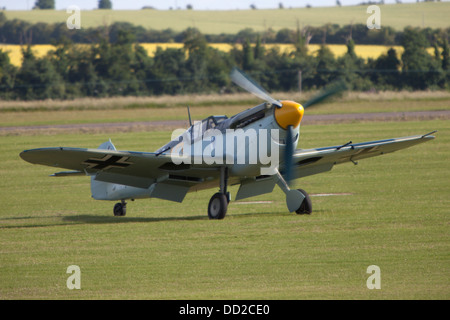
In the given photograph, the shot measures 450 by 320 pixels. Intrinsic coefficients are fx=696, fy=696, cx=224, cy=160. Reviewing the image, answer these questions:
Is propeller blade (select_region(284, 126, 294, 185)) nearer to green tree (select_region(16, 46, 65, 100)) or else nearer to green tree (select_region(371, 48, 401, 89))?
green tree (select_region(371, 48, 401, 89))

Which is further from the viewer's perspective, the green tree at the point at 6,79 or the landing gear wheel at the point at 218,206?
the green tree at the point at 6,79

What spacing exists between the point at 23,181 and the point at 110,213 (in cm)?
656

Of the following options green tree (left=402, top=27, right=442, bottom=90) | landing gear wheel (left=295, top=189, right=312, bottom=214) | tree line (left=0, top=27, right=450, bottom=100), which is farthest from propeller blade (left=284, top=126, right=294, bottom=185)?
green tree (left=402, top=27, right=442, bottom=90)

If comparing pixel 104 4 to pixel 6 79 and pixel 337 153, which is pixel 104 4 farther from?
pixel 337 153

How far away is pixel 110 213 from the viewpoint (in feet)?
50.8

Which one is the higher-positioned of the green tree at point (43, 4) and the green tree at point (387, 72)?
the green tree at point (43, 4)

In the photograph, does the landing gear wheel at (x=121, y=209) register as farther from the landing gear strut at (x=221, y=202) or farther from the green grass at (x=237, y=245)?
the landing gear strut at (x=221, y=202)

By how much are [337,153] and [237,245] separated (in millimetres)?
4020

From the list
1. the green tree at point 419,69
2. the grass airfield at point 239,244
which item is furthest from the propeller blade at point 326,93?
the green tree at point 419,69

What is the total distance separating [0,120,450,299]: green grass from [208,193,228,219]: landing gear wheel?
0.70 ft

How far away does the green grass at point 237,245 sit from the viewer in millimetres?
8227

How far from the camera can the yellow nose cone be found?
12219 mm
